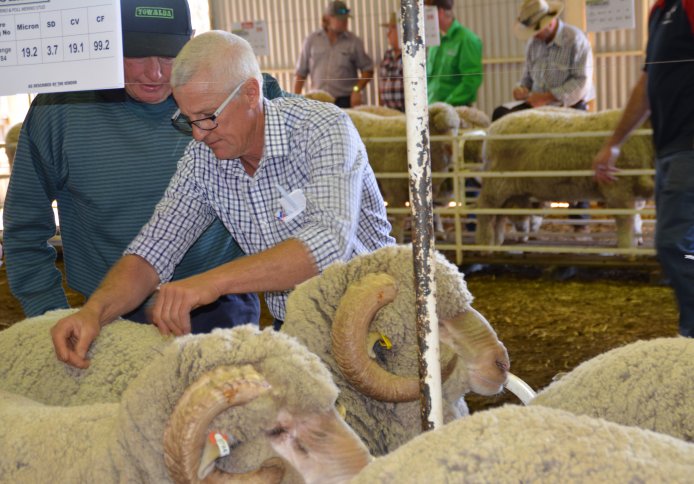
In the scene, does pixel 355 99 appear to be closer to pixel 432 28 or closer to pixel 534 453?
pixel 432 28

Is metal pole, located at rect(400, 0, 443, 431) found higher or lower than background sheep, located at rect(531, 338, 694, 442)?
higher

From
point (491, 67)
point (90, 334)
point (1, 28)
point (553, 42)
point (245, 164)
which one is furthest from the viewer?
point (491, 67)

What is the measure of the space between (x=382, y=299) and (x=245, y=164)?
2.06 ft

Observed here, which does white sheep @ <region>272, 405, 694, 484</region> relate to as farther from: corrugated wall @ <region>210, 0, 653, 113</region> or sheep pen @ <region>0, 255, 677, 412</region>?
sheep pen @ <region>0, 255, 677, 412</region>

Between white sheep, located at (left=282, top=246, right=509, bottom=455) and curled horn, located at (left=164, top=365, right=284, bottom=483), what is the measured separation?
20.2 inches

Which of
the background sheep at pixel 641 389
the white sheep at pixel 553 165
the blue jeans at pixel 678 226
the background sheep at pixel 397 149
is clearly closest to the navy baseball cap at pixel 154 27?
the blue jeans at pixel 678 226

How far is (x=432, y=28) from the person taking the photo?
10.8 ft

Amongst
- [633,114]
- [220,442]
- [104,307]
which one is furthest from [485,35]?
[220,442]

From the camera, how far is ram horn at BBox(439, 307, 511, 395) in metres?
2.16

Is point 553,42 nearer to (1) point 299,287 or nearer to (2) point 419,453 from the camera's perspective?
(1) point 299,287

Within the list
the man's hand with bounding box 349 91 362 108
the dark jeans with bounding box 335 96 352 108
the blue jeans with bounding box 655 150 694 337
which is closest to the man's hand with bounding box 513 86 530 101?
the blue jeans with bounding box 655 150 694 337

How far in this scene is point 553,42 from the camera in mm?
2744

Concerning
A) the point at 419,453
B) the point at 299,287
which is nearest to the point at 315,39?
the point at 299,287

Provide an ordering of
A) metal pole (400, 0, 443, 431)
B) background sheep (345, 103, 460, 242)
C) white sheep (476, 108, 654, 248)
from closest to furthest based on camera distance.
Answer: metal pole (400, 0, 443, 431) < white sheep (476, 108, 654, 248) < background sheep (345, 103, 460, 242)
